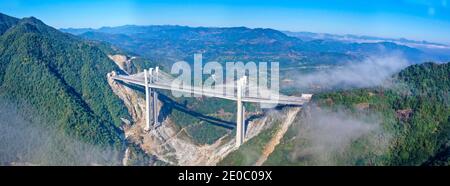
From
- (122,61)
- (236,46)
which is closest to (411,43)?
(236,46)

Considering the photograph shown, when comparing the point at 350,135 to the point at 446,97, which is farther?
the point at 446,97

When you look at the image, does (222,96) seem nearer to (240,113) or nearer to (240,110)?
(240,110)

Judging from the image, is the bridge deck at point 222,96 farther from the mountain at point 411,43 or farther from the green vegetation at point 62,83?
the mountain at point 411,43

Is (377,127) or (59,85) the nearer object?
(377,127)

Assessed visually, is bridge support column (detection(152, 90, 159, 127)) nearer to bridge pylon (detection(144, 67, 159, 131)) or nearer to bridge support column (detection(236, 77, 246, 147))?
bridge pylon (detection(144, 67, 159, 131))

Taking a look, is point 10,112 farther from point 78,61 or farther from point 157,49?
point 157,49

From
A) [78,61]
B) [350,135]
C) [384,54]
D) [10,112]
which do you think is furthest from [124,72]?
[384,54]
